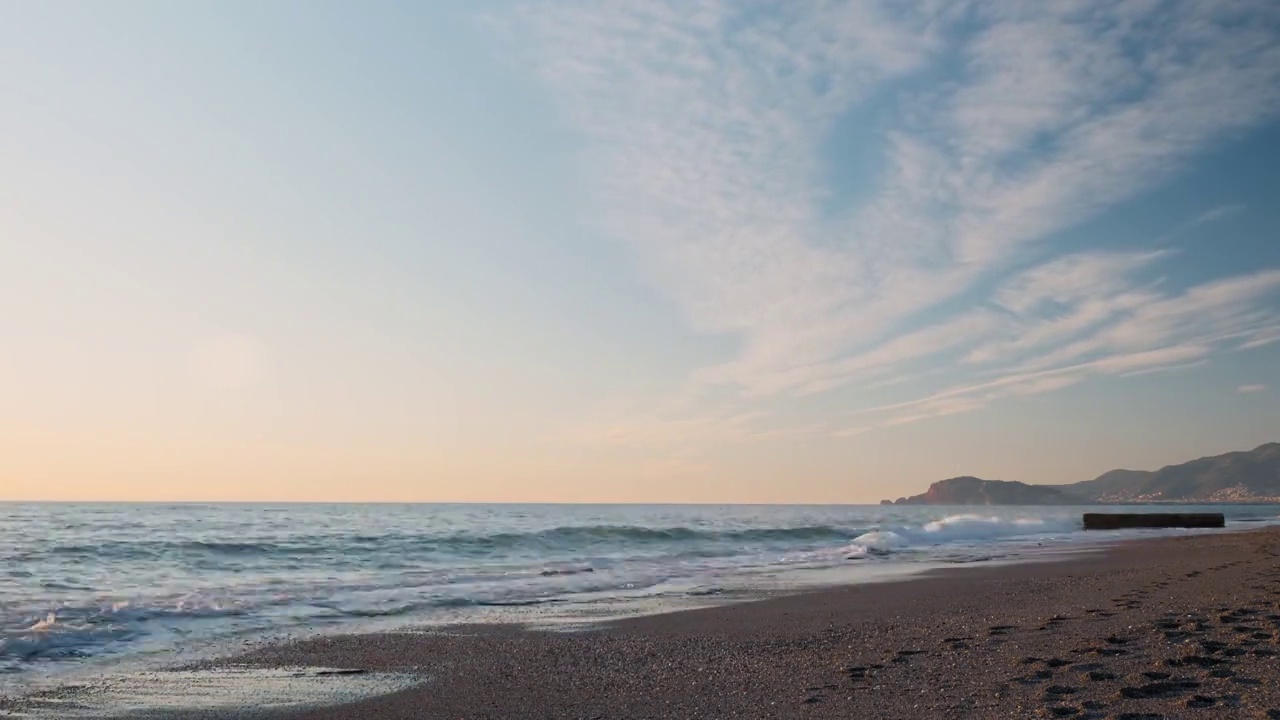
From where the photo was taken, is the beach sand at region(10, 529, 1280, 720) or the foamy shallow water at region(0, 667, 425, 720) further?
the foamy shallow water at region(0, 667, 425, 720)

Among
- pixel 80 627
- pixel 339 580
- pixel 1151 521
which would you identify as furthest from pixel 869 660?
pixel 1151 521

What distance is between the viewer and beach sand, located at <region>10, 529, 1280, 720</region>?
5.86m

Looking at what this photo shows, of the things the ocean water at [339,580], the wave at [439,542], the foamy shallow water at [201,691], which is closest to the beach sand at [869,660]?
the foamy shallow water at [201,691]

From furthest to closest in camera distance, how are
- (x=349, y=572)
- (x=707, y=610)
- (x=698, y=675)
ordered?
1. (x=349, y=572)
2. (x=707, y=610)
3. (x=698, y=675)

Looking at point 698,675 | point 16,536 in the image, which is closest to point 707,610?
point 698,675

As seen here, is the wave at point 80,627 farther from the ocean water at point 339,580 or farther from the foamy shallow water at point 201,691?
the foamy shallow water at point 201,691

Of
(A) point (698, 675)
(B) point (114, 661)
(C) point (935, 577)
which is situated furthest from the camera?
(C) point (935, 577)

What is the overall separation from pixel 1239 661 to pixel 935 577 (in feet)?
35.4

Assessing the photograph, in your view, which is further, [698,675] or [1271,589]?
[1271,589]

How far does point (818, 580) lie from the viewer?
56.4ft

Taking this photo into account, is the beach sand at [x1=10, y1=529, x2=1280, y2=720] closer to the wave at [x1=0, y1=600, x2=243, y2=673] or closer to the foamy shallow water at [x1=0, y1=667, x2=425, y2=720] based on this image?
the foamy shallow water at [x1=0, y1=667, x2=425, y2=720]

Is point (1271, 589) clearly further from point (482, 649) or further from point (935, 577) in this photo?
point (482, 649)

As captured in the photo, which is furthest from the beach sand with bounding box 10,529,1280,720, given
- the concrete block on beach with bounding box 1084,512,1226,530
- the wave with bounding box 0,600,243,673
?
the concrete block on beach with bounding box 1084,512,1226,530

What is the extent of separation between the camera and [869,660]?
299 inches
